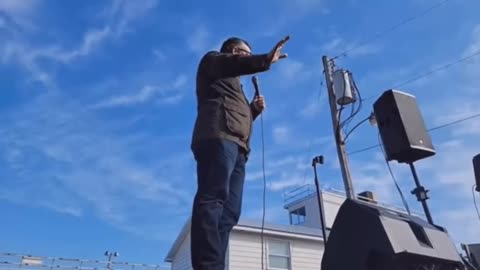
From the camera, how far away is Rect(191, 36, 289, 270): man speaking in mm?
1383

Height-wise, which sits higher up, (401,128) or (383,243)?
(401,128)

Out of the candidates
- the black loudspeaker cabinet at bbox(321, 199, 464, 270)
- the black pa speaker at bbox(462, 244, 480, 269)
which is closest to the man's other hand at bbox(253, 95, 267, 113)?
the black loudspeaker cabinet at bbox(321, 199, 464, 270)

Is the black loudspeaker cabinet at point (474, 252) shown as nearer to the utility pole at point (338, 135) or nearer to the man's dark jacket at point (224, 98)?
the man's dark jacket at point (224, 98)

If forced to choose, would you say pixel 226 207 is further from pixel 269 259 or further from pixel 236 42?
pixel 269 259

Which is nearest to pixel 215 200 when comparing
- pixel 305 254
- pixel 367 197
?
pixel 367 197

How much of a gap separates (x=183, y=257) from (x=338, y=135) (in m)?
7.21

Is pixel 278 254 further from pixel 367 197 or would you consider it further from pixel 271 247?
pixel 367 197

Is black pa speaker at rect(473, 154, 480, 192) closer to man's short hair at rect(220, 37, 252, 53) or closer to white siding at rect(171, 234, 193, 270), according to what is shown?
man's short hair at rect(220, 37, 252, 53)

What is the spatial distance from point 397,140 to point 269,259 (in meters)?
7.91

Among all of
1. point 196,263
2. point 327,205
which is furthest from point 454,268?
point 327,205

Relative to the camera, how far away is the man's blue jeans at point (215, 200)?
135 centimetres

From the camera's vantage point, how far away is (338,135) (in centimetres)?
618

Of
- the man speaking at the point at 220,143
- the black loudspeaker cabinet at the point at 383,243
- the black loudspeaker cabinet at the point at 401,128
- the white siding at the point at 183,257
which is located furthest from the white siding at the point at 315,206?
the man speaking at the point at 220,143

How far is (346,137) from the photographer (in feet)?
20.5
